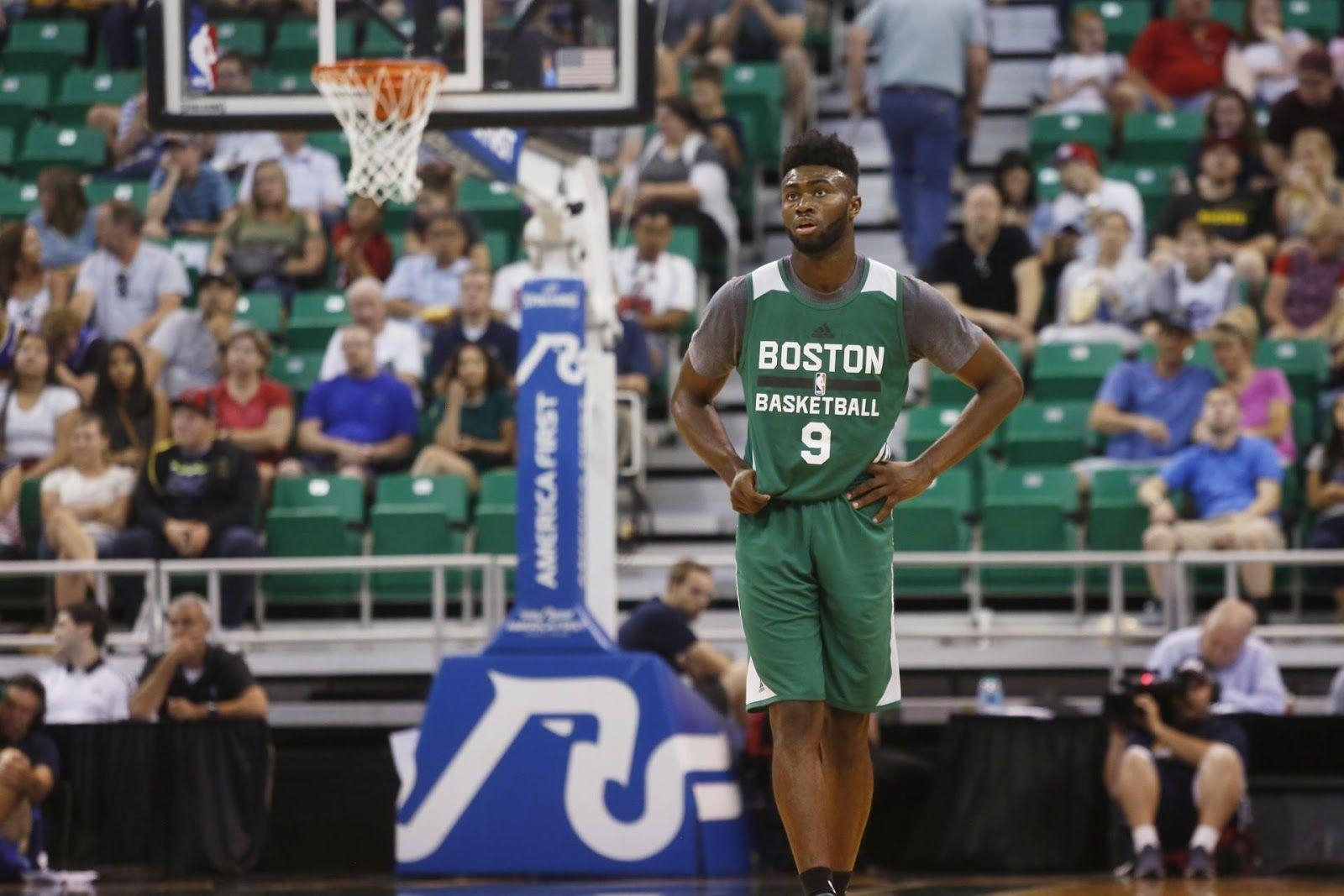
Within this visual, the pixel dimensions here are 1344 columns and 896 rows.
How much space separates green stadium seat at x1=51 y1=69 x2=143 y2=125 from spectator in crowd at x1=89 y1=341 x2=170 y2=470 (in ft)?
15.7

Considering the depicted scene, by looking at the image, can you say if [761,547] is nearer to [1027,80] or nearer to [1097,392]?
[1097,392]

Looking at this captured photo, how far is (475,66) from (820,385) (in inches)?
162

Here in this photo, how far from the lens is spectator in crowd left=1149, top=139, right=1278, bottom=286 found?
1435 cm

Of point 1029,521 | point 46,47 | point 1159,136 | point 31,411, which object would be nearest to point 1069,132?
point 1159,136

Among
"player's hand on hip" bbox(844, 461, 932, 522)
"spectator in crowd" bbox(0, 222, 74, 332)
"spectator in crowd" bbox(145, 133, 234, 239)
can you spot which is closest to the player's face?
"player's hand on hip" bbox(844, 461, 932, 522)

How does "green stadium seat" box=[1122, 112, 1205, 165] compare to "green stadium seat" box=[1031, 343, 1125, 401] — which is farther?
"green stadium seat" box=[1122, 112, 1205, 165]

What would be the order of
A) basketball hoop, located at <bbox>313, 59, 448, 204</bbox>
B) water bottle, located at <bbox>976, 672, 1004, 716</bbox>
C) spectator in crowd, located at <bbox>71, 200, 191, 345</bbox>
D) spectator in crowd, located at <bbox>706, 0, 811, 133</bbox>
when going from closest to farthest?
1. basketball hoop, located at <bbox>313, 59, 448, 204</bbox>
2. water bottle, located at <bbox>976, 672, 1004, 716</bbox>
3. spectator in crowd, located at <bbox>71, 200, 191, 345</bbox>
4. spectator in crowd, located at <bbox>706, 0, 811, 133</bbox>

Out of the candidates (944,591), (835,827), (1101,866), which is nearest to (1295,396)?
(944,591)

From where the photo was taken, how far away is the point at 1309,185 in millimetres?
14273

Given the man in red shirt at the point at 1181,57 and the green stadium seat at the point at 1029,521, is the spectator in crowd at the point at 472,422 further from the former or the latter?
the man in red shirt at the point at 1181,57

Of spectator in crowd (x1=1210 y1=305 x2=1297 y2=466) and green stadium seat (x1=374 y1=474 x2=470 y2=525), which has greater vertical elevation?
spectator in crowd (x1=1210 y1=305 x2=1297 y2=466)

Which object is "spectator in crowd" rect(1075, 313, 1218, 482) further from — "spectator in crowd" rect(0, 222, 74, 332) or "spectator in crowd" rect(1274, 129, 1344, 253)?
"spectator in crowd" rect(0, 222, 74, 332)

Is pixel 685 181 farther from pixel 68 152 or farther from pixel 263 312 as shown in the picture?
pixel 68 152

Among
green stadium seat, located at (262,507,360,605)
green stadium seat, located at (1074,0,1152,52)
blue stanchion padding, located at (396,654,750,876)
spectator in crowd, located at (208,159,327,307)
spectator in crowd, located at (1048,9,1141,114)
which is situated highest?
green stadium seat, located at (1074,0,1152,52)
